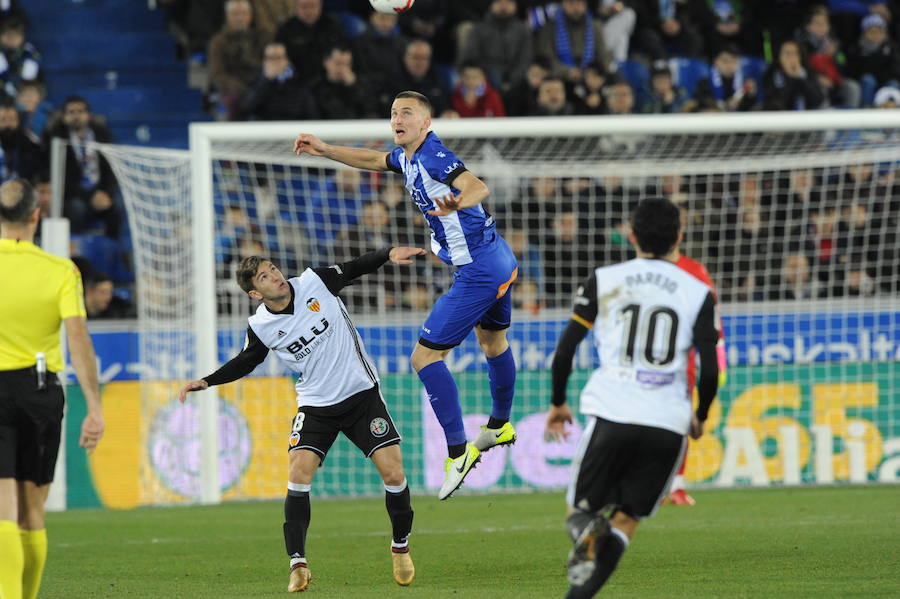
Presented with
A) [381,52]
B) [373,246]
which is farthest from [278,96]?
[373,246]

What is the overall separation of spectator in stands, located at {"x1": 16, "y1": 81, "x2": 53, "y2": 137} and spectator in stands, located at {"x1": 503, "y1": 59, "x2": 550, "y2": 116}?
5722 mm

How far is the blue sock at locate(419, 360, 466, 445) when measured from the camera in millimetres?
9086

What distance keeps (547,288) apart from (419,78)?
3.38m

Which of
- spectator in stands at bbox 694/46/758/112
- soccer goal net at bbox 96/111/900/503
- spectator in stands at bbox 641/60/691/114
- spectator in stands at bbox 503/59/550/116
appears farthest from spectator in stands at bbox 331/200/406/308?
spectator in stands at bbox 694/46/758/112

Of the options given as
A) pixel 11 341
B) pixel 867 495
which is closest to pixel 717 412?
pixel 867 495

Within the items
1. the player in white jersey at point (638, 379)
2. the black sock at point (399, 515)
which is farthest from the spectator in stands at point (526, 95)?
the player in white jersey at point (638, 379)

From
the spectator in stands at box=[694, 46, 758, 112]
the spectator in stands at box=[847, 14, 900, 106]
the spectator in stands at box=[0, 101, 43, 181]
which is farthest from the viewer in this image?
the spectator in stands at box=[847, 14, 900, 106]

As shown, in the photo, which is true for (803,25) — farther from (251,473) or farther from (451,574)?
(451,574)

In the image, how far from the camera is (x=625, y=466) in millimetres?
6121

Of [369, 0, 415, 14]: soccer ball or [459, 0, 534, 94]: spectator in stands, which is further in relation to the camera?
[459, 0, 534, 94]: spectator in stands

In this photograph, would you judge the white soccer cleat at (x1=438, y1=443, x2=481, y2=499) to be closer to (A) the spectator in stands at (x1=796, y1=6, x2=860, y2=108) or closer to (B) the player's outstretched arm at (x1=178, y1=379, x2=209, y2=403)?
(B) the player's outstretched arm at (x1=178, y1=379, x2=209, y2=403)

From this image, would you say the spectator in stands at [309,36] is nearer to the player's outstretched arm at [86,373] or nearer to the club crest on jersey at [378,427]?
the club crest on jersey at [378,427]

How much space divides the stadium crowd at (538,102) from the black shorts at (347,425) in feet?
22.7

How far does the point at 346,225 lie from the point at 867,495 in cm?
634
